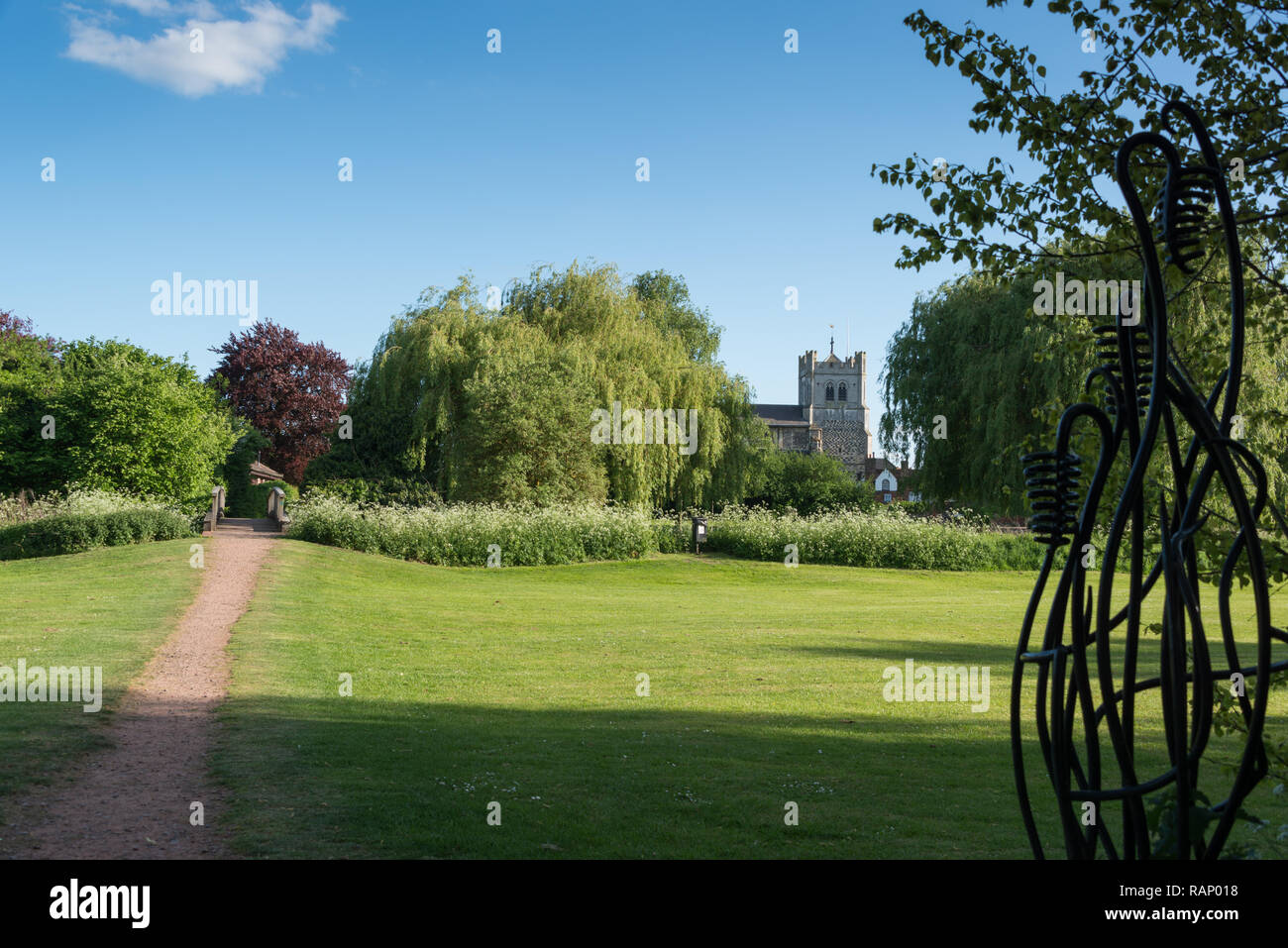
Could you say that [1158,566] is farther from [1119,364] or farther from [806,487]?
[806,487]

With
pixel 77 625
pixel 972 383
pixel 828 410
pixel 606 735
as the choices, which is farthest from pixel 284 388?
pixel 828 410

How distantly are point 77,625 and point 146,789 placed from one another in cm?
905

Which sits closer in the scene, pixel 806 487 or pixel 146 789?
pixel 146 789

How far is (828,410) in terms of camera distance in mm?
124875

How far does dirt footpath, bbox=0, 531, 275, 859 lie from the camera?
17.2ft

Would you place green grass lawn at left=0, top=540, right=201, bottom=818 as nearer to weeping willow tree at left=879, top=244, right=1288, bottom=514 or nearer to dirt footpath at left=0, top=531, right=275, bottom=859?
dirt footpath at left=0, top=531, right=275, bottom=859

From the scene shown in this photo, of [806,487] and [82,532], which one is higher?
[806,487]

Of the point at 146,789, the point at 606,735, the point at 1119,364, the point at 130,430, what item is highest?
the point at 130,430

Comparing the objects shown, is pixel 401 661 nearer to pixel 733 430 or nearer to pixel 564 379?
pixel 564 379

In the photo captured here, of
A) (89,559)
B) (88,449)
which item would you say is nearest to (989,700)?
(89,559)

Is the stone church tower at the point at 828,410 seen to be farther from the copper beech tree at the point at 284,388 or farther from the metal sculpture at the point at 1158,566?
the metal sculpture at the point at 1158,566
